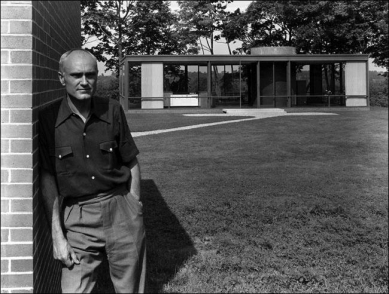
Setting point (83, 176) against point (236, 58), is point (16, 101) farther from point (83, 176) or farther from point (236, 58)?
point (236, 58)

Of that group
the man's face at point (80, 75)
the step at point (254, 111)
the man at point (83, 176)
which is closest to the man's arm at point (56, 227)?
the man at point (83, 176)

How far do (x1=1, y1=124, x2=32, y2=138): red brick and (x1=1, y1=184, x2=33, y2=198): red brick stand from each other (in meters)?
0.27

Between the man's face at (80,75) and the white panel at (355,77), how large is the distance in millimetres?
28652

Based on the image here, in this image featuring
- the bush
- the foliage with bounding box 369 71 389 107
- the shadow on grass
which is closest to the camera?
the shadow on grass

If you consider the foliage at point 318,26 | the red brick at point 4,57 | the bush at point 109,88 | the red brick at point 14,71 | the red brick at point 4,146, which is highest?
the foliage at point 318,26

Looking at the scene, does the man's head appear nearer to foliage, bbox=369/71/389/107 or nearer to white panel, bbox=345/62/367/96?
white panel, bbox=345/62/367/96

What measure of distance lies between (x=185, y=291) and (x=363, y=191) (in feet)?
15.9

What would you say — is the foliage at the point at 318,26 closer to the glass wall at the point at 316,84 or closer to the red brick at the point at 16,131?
the glass wall at the point at 316,84

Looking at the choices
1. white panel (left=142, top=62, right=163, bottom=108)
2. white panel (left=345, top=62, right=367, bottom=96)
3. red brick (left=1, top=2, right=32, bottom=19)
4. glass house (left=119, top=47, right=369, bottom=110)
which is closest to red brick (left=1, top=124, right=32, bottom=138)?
red brick (left=1, top=2, right=32, bottom=19)

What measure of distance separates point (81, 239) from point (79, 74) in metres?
0.93

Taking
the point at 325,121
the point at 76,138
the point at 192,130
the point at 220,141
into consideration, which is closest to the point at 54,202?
the point at 76,138

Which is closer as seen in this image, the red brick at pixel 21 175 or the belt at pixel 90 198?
the red brick at pixel 21 175

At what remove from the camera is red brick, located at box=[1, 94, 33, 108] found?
2699 millimetres

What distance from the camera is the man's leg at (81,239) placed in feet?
9.37
